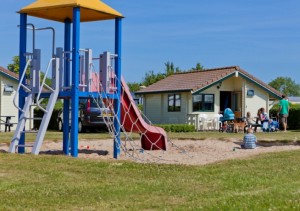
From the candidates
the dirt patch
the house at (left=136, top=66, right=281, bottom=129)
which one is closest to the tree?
the house at (left=136, top=66, right=281, bottom=129)

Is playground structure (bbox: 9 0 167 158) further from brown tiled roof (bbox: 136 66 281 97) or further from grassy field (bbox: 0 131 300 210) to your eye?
brown tiled roof (bbox: 136 66 281 97)

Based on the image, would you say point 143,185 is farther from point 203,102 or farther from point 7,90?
point 203,102

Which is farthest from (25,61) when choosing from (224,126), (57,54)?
(224,126)

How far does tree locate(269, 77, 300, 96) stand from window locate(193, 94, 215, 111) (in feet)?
385

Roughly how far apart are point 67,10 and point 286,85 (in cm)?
14565

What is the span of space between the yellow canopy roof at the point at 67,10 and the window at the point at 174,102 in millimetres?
21327

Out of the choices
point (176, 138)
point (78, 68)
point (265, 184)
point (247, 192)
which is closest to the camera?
point (247, 192)

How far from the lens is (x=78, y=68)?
574 inches

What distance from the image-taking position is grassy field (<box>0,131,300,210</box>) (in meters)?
7.65

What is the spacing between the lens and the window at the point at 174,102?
38.3 metres

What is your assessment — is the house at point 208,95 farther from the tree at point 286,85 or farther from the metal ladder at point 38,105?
the tree at point 286,85

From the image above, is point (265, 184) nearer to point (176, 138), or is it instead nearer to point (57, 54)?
point (57, 54)

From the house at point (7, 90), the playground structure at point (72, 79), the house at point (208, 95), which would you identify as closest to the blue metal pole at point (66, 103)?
the playground structure at point (72, 79)

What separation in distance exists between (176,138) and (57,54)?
8.61 metres
